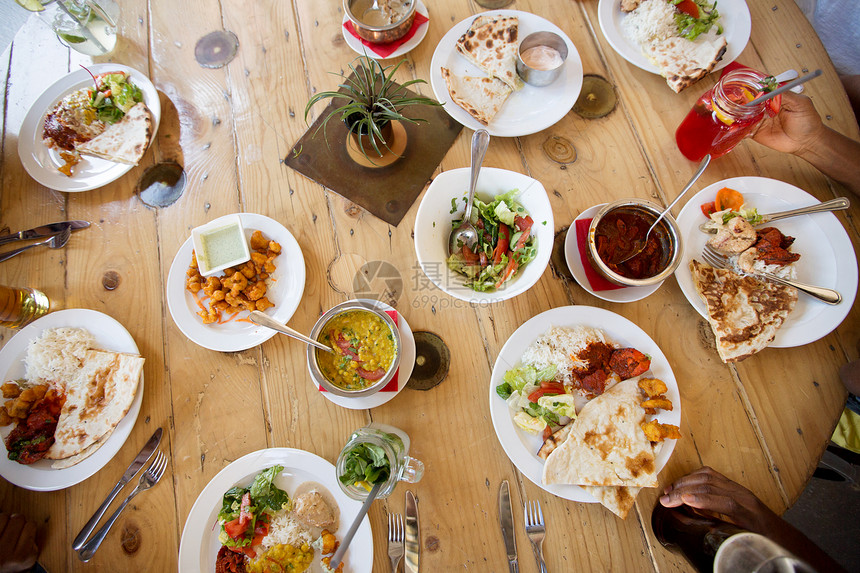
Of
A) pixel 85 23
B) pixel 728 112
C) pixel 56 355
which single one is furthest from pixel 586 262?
pixel 85 23

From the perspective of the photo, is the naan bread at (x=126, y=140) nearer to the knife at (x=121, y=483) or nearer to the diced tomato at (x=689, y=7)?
the knife at (x=121, y=483)

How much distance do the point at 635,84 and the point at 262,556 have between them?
2491 mm

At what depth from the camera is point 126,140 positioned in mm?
1905

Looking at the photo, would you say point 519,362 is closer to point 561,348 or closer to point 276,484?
point 561,348

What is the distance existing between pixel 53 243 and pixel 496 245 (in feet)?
6.50

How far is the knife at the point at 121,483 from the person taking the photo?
1.58 m

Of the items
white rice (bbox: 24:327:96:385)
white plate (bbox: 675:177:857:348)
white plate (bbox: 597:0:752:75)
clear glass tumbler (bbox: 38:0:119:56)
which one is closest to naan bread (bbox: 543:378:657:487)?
white plate (bbox: 675:177:857:348)

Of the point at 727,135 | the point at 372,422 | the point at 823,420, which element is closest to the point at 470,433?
the point at 372,422

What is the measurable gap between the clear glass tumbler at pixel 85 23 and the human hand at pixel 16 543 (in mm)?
A: 2132

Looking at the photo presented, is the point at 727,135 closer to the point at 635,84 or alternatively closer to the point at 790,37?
the point at 635,84

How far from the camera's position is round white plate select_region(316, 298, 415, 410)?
1.58m

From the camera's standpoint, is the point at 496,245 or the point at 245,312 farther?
the point at 245,312

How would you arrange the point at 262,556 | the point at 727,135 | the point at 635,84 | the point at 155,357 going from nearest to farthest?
the point at 262,556 → the point at 727,135 → the point at 155,357 → the point at 635,84

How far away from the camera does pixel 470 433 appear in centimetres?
163
